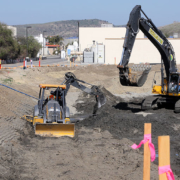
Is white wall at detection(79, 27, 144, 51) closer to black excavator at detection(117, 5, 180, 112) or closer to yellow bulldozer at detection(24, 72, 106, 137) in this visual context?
black excavator at detection(117, 5, 180, 112)

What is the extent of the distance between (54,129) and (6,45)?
43.7 metres

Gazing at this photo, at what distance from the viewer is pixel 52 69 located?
38.3 m

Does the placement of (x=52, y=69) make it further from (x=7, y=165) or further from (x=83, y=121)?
(x=7, y=165)

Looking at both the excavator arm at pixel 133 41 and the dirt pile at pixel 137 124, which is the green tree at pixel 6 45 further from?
the dirt pile at pixel 137 124

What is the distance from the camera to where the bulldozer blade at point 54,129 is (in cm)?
1074

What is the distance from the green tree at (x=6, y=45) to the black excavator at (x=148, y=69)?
1506 inches

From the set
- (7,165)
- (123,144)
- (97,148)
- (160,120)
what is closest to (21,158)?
(7,165)

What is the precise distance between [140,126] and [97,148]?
3.45 metres

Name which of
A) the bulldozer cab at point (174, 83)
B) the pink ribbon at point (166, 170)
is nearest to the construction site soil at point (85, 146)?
the bulldozer cab at point (174, 83)

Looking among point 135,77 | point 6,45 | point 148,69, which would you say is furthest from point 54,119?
point 6,45

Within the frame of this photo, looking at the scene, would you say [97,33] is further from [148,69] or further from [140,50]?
[148,69]

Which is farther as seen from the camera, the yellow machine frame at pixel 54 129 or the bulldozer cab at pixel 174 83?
the bulldozer cab at pixel 174 83

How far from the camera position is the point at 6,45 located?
170ft

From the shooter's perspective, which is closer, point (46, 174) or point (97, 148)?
point (46, 174)
